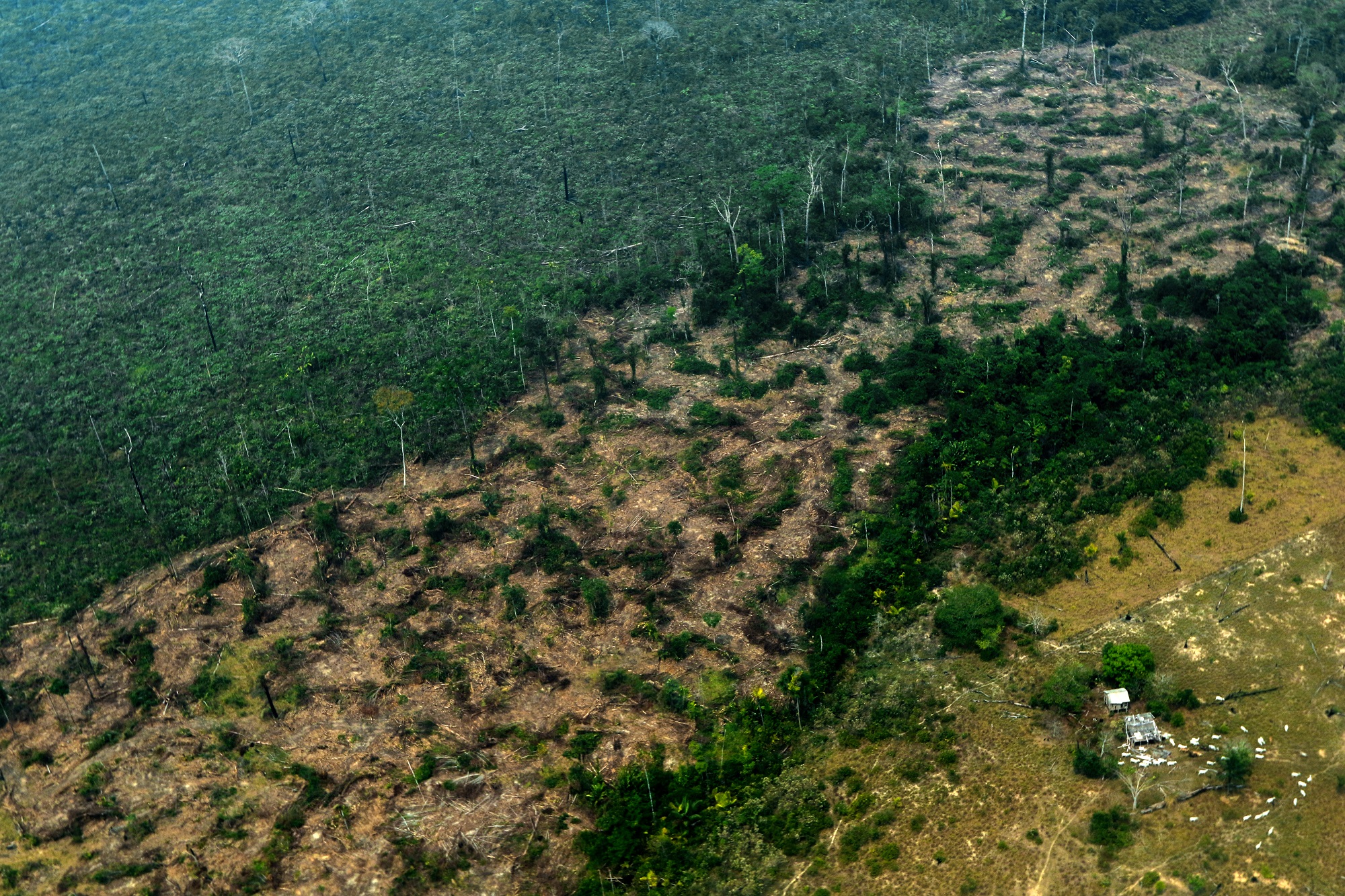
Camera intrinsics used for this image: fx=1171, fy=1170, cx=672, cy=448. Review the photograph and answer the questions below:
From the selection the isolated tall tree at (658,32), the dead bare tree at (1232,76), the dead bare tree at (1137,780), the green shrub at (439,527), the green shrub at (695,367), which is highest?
the isolated tall tree at (658,32)

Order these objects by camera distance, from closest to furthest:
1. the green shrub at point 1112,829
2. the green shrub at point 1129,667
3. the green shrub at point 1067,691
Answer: the green shrub at point 1112,829 < the green shrub at point 1067,691 < the green shrub at point 1129,667

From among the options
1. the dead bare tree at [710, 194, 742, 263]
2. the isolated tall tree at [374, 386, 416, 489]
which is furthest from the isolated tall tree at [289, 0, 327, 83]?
the isolated tall tree at [374, 386, 416, 489]

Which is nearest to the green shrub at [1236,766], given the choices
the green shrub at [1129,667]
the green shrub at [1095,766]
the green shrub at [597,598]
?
the green shrub at [1095,766]

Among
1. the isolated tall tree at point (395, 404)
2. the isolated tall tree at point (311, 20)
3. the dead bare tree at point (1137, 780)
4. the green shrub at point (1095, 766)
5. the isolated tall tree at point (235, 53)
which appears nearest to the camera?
the dead bare tree at point (1137, 780)

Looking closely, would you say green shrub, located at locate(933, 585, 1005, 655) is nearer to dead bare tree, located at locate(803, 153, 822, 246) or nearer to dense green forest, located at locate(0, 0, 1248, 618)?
A: dense green forest, located at locate(0, 0, 1248, 618)

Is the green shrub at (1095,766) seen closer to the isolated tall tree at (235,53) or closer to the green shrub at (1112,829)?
the green shrub at (1112,829)

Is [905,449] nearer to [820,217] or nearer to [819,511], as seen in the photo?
[819,511]
